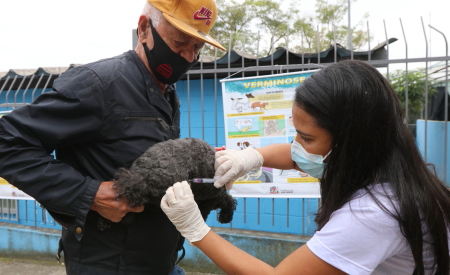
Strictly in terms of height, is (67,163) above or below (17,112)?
below

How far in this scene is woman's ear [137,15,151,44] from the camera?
1852 mm

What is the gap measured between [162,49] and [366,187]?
118 cm

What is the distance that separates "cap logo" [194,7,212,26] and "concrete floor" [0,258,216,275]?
11.2 ft

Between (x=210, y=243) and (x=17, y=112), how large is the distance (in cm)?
97

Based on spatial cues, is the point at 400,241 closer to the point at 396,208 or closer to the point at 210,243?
the point at 396,208

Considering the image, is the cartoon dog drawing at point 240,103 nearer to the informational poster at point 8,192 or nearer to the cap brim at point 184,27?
the cap brim at point 184,27

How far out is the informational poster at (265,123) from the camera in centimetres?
378

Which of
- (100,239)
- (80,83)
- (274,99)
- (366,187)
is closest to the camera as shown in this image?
(366,187)

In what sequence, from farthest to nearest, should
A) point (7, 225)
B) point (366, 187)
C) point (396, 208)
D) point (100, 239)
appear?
point (7, 225), point (100, 239), point (366, 187), point (396, 208)

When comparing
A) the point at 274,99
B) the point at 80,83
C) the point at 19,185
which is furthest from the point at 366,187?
the point at 274,99

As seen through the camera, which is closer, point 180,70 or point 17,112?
point 17,112

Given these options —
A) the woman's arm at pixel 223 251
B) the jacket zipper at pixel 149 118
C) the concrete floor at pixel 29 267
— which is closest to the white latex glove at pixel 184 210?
the woman's arm at pixel 223 251

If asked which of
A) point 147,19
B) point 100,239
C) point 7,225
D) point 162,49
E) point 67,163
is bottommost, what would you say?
point 7,225

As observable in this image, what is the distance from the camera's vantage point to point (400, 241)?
4.29 ft
